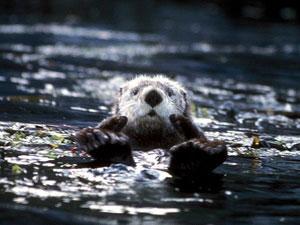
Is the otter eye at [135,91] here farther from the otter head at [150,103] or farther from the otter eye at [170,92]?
the otter eye at [170,92]

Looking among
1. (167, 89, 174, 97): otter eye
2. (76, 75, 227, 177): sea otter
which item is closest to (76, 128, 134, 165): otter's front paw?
(76, 75, 227, 177): sea otter

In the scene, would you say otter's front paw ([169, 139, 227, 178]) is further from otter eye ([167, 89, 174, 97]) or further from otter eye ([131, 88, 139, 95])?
otter eye ([167, 89, 174, 97])

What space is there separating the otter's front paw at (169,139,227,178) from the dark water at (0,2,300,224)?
0.10 metres

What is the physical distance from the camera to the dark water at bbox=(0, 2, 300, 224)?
176 inches

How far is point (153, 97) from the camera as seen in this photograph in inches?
228

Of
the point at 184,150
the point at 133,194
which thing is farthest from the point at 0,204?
the point at 184,150

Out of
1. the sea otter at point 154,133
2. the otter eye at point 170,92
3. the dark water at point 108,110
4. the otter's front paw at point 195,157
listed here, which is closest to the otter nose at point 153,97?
the sea otter at point 154,133

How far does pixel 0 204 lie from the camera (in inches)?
170

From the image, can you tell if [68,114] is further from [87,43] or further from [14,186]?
[87,43]

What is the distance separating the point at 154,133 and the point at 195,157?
0.99m

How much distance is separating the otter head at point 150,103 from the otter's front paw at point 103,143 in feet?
1.76

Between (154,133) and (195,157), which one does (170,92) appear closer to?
(154,133)

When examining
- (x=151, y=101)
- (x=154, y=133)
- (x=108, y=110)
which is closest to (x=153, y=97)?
(x=151, y=101)

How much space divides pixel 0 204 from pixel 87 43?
13.8 meters
